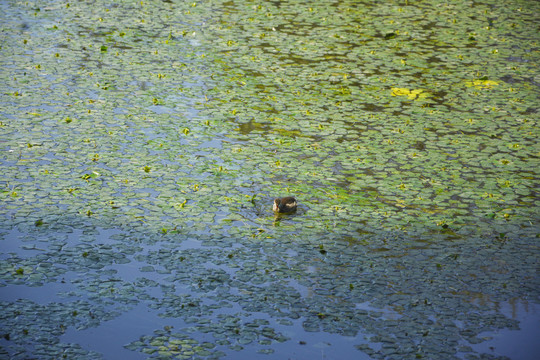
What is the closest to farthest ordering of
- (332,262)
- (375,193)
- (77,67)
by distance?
(332,262) → (375,193) → (77,67)

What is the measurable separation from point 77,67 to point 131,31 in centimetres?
128

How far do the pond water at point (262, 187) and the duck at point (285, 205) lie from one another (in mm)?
68

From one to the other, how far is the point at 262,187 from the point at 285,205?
0.47 m

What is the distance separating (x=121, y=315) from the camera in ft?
12.2

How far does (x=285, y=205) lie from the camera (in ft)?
15.3

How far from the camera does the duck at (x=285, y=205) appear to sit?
15.3 feet

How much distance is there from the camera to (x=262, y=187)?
16.7ft

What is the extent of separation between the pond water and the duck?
0.22 feet

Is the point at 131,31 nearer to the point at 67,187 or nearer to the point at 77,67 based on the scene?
the point at 77,67

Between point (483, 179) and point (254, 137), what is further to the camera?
point (254, 137)

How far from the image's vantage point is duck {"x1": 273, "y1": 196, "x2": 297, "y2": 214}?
184 inches

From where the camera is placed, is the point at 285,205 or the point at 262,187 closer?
the point at 285,205

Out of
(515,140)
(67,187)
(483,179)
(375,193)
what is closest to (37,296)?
(67,187)

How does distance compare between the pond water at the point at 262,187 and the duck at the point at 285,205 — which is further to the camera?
the duck at the point at 285,205
